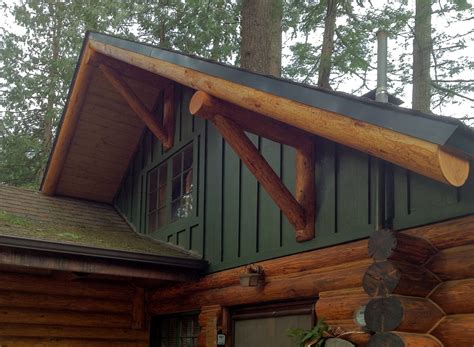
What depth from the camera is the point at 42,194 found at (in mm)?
10508

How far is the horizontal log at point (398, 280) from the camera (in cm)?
425

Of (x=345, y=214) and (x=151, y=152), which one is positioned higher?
(x=151, y=152)

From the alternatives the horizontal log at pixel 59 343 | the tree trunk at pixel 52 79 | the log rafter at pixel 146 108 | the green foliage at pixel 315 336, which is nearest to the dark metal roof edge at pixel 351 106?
the green foliage at pixel 315 336

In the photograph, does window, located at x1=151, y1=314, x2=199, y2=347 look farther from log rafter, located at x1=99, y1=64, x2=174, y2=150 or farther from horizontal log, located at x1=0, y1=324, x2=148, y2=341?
log rafter, located at x1=99, y1=64, x2=174, y2=150

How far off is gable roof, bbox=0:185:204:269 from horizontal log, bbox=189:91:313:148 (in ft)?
8.30

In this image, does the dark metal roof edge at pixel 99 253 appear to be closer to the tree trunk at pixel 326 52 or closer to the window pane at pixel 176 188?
the window pane at pixel 176 188

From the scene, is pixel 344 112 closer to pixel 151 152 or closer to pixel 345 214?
pixel 345 214

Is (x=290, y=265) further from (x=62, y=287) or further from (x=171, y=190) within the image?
(x=62, y=287)

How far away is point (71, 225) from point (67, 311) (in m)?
1.24

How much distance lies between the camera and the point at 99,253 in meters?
7.01

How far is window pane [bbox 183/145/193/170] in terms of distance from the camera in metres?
8.66

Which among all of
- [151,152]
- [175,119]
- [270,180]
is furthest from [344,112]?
[151,152]

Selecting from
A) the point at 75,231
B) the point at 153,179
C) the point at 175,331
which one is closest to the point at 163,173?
the point at 153,179

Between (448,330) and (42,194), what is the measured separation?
7882 millimetres
